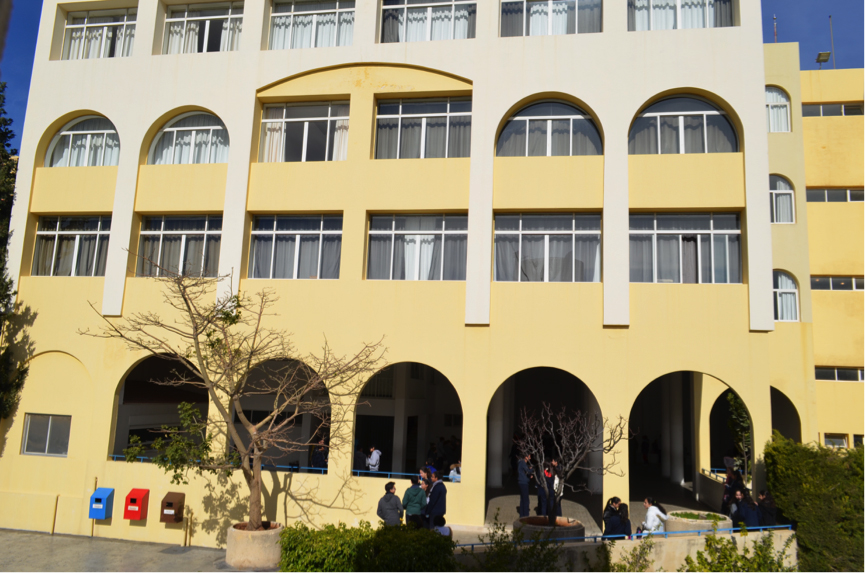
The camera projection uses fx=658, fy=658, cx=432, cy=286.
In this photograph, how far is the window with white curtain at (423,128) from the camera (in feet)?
54.4

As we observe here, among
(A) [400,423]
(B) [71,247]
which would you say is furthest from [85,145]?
(A) [400,423]

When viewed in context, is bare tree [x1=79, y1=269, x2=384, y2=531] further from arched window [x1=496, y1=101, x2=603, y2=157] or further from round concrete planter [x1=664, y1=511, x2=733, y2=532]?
round concrete planter [x1=664, y1=511, x2=733, y2=532]

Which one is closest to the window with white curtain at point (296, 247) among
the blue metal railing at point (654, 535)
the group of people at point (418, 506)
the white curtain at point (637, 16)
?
the group of people at point (418, 506)

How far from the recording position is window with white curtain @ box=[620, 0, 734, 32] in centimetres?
1600

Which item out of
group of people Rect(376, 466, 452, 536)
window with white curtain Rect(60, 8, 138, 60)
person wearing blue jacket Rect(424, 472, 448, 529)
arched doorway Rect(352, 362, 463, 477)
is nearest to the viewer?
group of people Rect(376, 466, 452, 536)

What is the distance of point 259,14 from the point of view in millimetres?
17406

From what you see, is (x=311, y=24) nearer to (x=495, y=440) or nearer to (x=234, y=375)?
(x=234, y=375)

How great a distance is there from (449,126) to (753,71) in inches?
282

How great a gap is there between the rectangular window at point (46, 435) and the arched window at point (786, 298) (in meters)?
20.9

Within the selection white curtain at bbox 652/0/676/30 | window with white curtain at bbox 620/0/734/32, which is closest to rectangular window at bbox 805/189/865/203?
window with white curtain at bbox 620/0/734/32

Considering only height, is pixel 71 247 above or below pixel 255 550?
above

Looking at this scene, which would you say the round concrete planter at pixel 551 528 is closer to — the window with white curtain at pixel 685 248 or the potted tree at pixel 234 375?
the potted tree at pixel 234 375

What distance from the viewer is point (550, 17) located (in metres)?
16.7

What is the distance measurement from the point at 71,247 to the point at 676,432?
1943 cm
